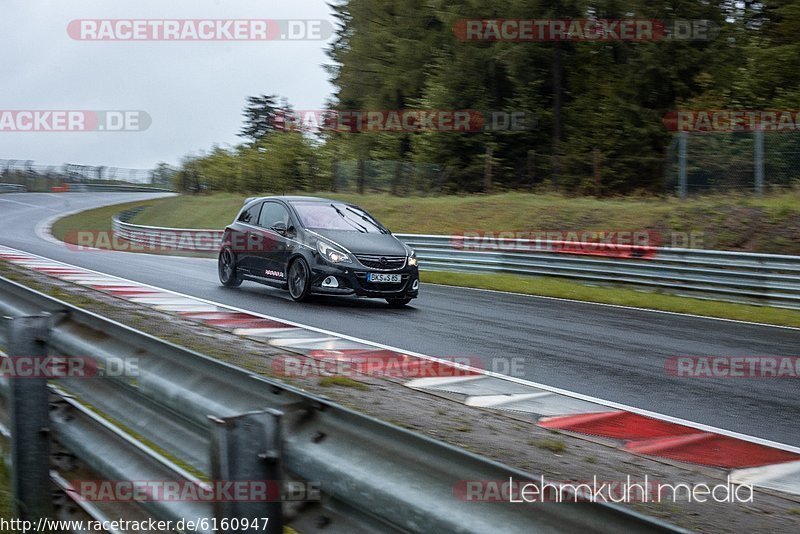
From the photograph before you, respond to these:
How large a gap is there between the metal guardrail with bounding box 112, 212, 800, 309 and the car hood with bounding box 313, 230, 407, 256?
5.40 metres

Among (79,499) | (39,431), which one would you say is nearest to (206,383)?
(79,499)

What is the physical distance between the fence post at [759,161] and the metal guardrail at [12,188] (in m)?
54.1

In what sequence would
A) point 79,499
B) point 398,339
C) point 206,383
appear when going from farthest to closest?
point 398,339
point 79,499
point 206,383

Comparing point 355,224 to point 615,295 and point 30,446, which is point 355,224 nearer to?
point 615,295

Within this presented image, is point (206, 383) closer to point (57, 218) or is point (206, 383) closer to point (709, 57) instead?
point (709, 57)

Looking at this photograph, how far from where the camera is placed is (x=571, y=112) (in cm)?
3519

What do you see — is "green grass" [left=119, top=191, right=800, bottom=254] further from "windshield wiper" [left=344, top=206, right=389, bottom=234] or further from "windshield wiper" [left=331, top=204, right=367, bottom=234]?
"windshield wiper" [left=331, top=204, right=367, bottom=234]

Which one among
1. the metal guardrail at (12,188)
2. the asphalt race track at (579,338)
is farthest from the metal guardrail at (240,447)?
the metal guardrail at (12,188)

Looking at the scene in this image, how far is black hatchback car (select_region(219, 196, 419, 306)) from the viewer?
12.7m

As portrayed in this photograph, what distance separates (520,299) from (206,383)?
1232 cm

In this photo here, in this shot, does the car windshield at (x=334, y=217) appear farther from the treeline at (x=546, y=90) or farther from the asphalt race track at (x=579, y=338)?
the treeline at (x=546, y=90)

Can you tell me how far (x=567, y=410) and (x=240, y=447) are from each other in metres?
4.89

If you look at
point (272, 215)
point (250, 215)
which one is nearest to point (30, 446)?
point (272, 215)

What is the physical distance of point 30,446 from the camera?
385cm
